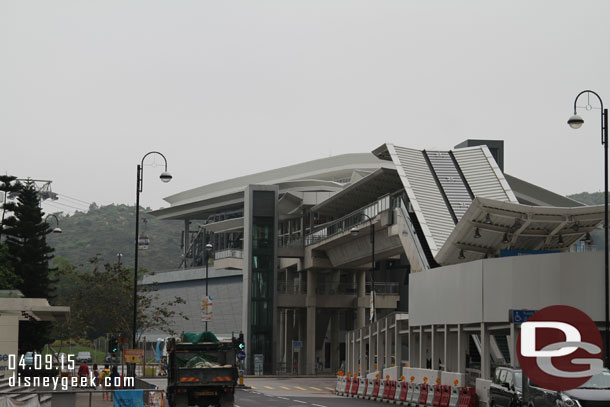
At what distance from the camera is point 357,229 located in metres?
69.2

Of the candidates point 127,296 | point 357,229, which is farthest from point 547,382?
point 127,296

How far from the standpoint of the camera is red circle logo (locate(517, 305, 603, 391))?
39.6 ft

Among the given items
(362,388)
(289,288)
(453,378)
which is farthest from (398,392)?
(289,288)

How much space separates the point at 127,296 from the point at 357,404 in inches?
1776

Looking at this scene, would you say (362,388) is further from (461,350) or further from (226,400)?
(226,400)

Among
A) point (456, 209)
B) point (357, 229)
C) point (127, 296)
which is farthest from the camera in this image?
point (127, 296)

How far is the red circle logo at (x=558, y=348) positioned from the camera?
39.6ft

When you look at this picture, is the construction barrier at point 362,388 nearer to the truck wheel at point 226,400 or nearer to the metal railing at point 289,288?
the truck wheel at point 226,400

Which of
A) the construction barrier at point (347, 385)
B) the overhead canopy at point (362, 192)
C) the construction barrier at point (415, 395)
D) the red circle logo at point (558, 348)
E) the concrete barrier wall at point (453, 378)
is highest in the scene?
the overhead canopy at point (362, 192)

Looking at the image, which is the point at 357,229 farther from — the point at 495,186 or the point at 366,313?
the point at 366,313

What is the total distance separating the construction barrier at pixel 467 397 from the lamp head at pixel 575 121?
1057 cm

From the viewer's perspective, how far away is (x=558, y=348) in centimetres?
1371

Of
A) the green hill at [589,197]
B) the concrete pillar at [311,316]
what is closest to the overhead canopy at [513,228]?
the concrete pillar at [311,316]

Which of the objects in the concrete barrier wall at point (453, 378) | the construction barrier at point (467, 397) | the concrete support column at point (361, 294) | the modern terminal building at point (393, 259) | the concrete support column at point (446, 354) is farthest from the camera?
the concrete support column at point (361, 294)
